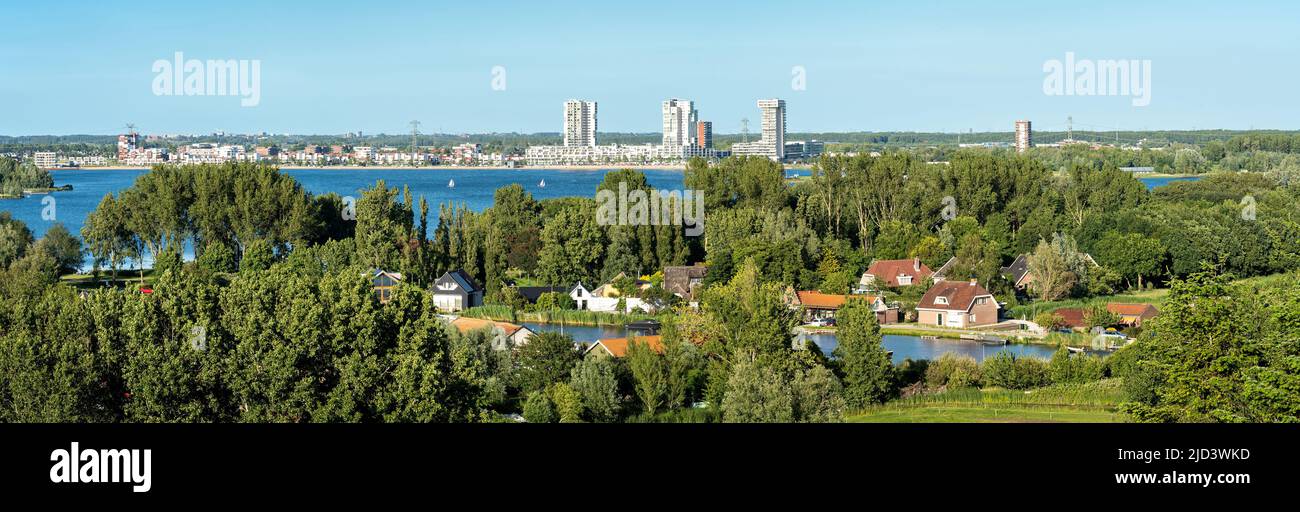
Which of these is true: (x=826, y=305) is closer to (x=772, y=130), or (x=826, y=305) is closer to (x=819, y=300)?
(x=819, y=300)

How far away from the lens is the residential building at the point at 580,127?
Answer: 3895 inches

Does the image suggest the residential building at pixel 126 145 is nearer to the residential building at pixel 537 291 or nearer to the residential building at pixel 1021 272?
the residential building at pixel 537 291

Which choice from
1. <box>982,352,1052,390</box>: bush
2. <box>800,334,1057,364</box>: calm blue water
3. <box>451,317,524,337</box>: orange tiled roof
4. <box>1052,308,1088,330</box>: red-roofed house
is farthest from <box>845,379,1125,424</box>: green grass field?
<box>1052,308,1088,330</box>: red-roofed house

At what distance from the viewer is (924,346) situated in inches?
652

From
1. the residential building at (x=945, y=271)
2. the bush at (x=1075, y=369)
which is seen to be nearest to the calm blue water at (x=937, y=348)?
the bush at (x=1075, y=369)

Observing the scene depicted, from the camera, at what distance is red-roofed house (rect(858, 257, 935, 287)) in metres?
21.1

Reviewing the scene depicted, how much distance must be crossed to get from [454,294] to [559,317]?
2.33m

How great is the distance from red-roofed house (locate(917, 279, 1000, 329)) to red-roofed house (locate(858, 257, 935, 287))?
199cm

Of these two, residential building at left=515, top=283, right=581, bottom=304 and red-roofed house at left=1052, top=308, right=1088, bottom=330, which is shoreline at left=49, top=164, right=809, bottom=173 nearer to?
residential building at left=515, top=283, right=581, bottom=304

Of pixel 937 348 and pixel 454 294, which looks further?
pixel 454 294

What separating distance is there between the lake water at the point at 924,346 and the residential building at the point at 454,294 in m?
2.60

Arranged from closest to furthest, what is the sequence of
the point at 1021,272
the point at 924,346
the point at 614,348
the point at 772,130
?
the point at 614,348 → the point at 924,346 → the point at 1021,272 → the point at 772,130

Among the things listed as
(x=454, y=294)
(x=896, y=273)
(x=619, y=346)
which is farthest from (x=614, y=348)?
(x=896, y=273)

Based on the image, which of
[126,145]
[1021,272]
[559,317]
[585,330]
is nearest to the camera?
[585,330]
